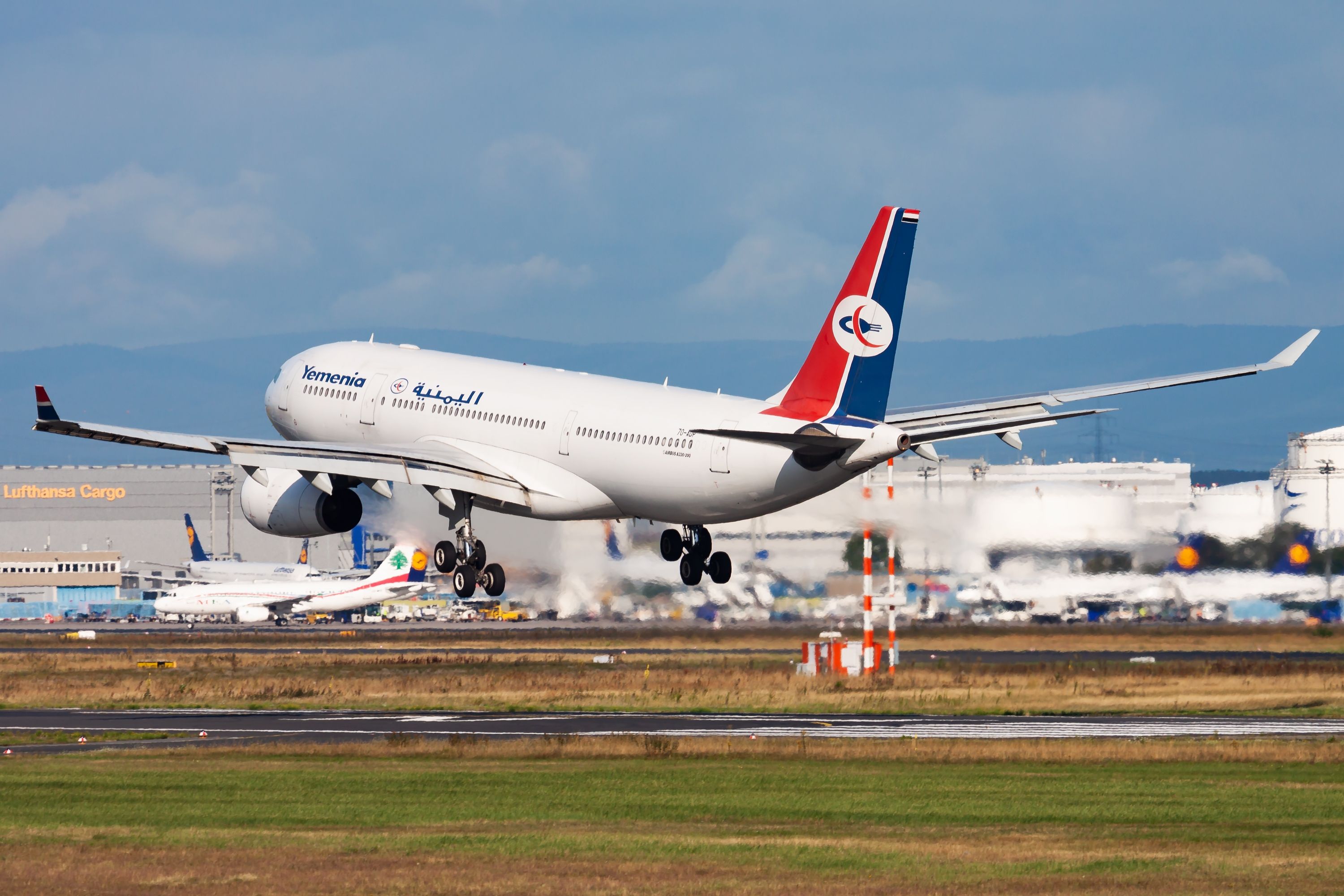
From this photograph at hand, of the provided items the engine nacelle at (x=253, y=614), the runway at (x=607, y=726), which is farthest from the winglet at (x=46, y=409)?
the engine nacelle at (x=253, y=614)

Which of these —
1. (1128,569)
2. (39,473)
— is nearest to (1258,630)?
(1128,569)

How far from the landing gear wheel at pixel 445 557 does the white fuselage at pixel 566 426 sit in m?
1.59

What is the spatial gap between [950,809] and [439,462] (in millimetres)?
19516

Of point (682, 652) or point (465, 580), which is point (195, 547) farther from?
point (465, 580)

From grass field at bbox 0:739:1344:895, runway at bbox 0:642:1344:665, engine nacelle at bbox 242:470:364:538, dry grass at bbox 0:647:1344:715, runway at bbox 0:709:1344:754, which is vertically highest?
engine nacelle at bbox 242:470:364:538

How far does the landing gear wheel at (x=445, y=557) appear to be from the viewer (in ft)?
162

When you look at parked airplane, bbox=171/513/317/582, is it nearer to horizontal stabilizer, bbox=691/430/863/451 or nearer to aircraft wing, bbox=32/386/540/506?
aircraft wing, bbox=32/386/540/506

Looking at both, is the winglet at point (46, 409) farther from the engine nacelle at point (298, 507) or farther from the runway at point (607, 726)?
the runway at point (607, 726)

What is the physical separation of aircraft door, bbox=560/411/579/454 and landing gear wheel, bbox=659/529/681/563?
15.9 feet

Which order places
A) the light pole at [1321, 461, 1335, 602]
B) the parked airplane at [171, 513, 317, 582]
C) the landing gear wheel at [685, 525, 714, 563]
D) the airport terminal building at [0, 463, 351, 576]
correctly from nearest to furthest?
1. the landing gear wheel at [685, 525, 714, 563]
2. the light pole at [1321, 461, 1335, 602]
3. the parked airplane at [171, 513, 317, 582]
4. the airport terminal building at [0, 463, 351, 576]

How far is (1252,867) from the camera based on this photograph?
1078 inches

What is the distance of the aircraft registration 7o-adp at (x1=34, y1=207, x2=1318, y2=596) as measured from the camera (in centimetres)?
4294

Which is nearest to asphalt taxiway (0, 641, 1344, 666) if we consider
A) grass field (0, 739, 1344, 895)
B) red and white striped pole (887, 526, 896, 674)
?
red and white striped pole (887, 526, 896, 674)

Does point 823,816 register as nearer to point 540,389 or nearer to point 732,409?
point 732,409
